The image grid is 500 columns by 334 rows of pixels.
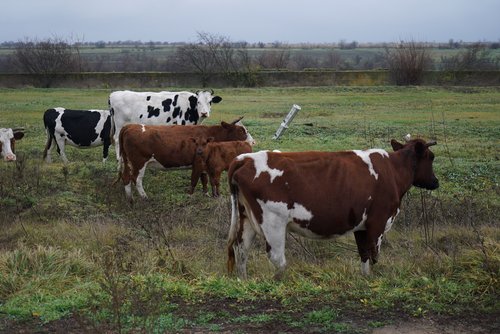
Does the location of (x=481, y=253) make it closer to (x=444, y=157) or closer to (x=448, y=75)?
(x=444, y=157)

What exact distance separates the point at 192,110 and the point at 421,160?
9605 mm

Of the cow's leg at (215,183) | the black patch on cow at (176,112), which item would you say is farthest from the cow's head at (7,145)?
the cow's leg at (215,183)

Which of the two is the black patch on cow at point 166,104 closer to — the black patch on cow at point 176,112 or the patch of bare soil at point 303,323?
the black patch on cow at point 176,112

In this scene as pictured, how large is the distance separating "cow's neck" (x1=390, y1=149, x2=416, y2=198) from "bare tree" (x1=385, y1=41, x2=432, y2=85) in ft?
112

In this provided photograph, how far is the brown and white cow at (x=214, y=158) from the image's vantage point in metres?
14.3

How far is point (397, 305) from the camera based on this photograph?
652cm

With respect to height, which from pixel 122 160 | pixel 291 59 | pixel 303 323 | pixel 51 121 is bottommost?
pixel 291 59

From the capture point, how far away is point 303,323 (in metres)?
6.05

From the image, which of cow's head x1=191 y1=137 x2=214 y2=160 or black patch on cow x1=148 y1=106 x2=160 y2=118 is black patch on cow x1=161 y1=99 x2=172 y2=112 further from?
cow's head x1=191 y1=137 x2=214 y2=160

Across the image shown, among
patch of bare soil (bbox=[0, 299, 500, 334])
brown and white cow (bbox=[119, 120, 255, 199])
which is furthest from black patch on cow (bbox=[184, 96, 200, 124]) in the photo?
patch of bare soil (bbox=[0, 299, 500, 334])

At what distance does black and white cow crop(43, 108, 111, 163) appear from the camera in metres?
17.3

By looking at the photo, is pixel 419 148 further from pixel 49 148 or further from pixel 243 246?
pixel 49 148

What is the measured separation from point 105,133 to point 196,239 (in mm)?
7454

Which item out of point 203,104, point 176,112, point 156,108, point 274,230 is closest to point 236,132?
point 203,104
